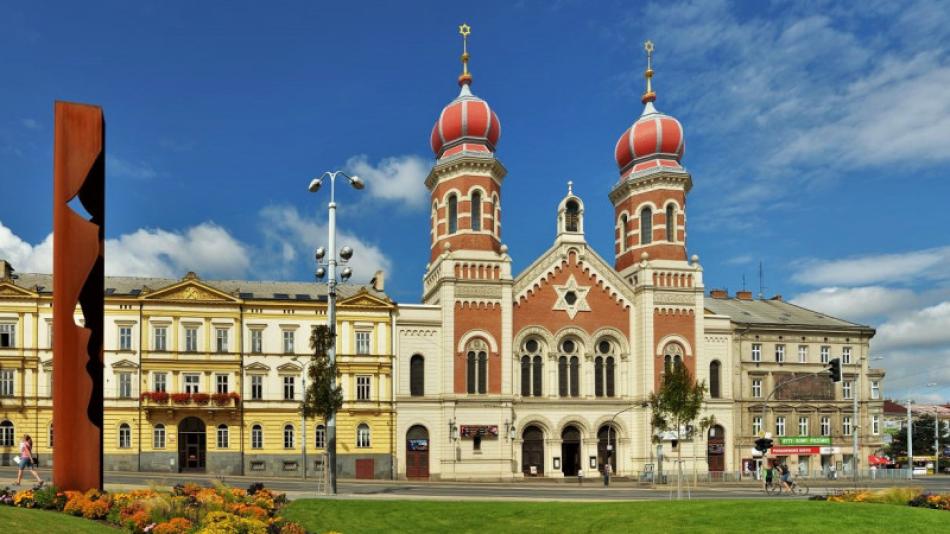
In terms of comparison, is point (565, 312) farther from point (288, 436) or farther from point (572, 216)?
point (288, 436)

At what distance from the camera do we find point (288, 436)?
61.8m

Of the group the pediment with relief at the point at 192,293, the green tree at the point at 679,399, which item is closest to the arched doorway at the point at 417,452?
the pediment with relief at the point at 192,293

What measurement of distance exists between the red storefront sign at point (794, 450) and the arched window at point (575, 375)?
16441mm

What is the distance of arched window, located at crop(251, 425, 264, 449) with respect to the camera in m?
61.1

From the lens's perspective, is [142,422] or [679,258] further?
[679,258]

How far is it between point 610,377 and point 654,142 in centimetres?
1833

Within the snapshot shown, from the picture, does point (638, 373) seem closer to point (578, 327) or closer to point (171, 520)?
point (578, 327)

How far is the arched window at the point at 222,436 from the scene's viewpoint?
60.3m

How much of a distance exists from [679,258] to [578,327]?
9.86 m

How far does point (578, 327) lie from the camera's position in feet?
222

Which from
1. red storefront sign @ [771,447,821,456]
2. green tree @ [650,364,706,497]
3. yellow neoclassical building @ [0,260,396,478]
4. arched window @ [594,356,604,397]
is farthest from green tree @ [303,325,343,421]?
red storefront sign @ [771,447,821,456]

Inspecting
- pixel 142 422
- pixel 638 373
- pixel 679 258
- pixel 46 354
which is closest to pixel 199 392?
pixel 142 422

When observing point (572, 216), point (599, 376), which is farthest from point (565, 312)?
point (572, 216)

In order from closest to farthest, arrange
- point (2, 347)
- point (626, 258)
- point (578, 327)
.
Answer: point (2, 347) → point (578, 327) → point (626, 258)
